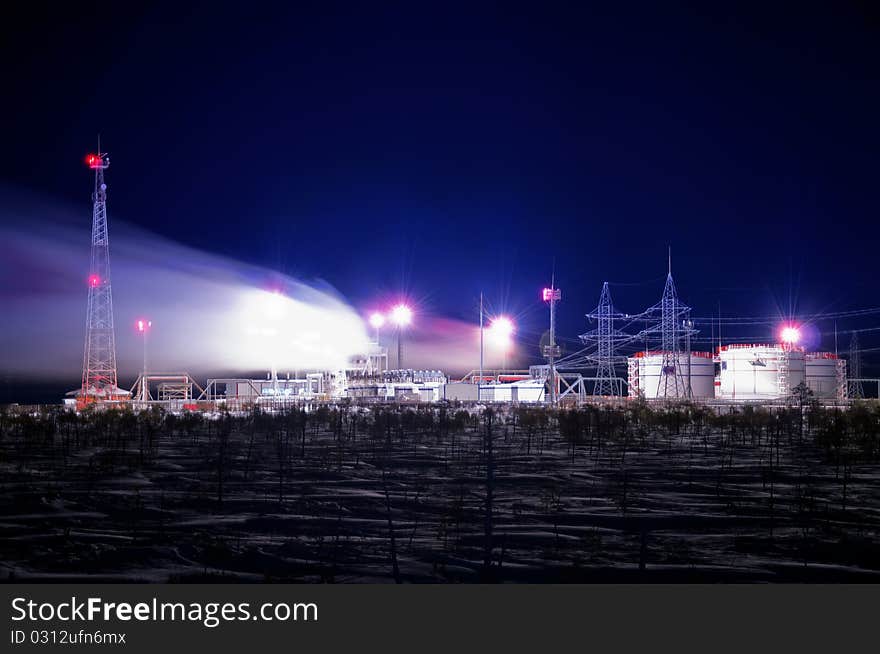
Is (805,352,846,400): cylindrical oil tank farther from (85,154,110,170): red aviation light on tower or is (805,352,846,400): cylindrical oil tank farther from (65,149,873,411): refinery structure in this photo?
(85,154,110,170): red aviation light on tower

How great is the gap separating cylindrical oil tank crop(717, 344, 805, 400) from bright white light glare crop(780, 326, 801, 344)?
381 cm

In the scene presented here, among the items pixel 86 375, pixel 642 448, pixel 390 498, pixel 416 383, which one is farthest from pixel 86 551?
pixel 416 383

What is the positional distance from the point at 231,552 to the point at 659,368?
60.6 meters

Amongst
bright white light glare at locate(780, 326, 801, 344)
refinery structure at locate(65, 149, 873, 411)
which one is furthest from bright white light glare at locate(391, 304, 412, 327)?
bright white light glare at locate(780, 326, 801, 344)

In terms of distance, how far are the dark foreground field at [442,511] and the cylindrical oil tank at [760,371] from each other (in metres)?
39.1

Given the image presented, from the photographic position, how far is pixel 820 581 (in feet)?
34.4

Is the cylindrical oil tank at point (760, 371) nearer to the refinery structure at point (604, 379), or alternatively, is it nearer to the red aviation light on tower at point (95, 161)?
the refinery structure at point (604, 379)

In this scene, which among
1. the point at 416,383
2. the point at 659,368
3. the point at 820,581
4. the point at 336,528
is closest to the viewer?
the point at 820,581

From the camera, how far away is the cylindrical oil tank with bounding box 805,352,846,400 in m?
64.2

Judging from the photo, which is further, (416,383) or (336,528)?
(416,383)

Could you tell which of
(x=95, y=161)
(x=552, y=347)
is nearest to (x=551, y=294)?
(x=552, y=347)

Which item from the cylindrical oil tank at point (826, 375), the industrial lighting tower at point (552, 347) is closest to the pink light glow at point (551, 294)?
the industrial lighting tower at point (552, 347)

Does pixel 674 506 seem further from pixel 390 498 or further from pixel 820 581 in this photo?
pixel 390 498

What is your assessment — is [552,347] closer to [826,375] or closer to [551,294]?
[551,294]
